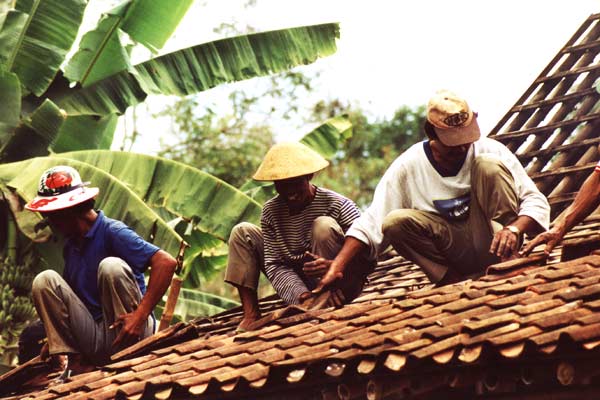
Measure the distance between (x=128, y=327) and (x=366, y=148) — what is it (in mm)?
17721

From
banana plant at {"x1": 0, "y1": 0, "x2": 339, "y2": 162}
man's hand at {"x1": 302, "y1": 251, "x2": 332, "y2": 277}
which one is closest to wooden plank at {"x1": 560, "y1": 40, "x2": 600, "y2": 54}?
banana plant at {"x1": 0, "y1": 0, "x2": 339, "y2": 162}

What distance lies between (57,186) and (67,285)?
64cm

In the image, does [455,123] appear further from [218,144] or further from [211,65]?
[218,144]

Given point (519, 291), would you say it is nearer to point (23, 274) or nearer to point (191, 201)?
point (191, 201)

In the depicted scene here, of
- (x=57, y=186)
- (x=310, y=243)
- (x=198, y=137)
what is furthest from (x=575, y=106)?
(x=198, y=137)

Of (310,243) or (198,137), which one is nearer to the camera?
(310,243)

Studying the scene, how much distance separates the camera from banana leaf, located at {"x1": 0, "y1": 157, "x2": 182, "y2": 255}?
9.39m

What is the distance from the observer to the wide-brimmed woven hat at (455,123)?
663 centimetres

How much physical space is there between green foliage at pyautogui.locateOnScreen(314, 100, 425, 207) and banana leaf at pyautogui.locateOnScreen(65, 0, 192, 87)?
39.6 feet

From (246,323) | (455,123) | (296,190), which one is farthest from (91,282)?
(455,123)

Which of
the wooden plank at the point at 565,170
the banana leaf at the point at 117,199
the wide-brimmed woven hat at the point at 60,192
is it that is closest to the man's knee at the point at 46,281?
the wide-brimmed woven hat at the point at 60,192

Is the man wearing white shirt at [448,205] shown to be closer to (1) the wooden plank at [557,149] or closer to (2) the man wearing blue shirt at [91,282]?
(2) the man wearing blue shirt at [91,282]

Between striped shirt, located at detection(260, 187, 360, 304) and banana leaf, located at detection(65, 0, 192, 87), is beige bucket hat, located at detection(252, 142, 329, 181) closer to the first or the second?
striped shirt, located at detection(260, 187, 360, 304)

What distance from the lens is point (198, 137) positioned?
21406mm
